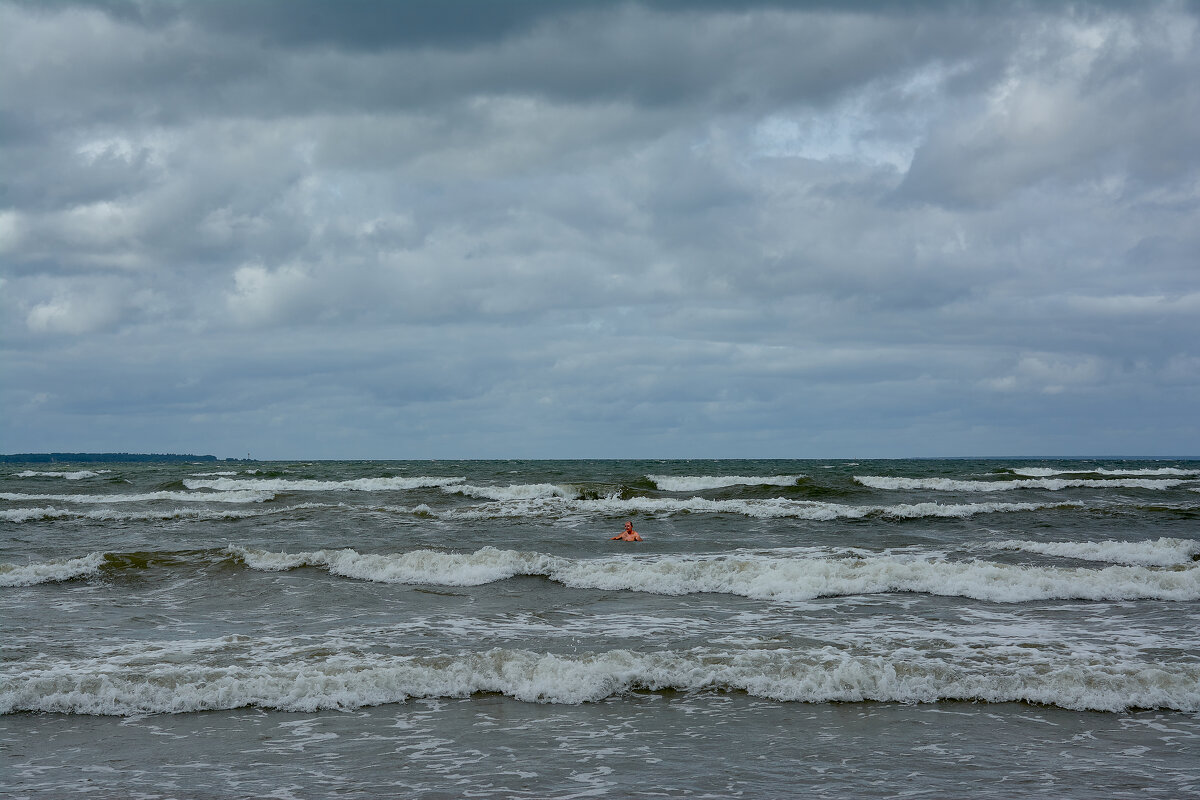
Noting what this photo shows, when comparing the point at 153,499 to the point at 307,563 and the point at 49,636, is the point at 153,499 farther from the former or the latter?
the point at 49,636

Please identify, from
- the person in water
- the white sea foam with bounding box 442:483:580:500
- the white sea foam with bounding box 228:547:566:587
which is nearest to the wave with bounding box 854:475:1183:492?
the white sea foam with bounding box 442:483:580:500

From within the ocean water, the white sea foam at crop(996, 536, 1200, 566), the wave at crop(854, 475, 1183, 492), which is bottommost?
the ocean water

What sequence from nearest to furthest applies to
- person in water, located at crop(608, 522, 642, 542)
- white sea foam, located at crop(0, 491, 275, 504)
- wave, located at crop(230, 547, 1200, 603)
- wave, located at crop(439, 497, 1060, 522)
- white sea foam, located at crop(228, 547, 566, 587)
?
wave, located at crop(230, 547, 1200, 603)
white sea foam, located at crop(228, 547, 566, 587)
person in water, located at crop(608, 522, 642, 542)
wave, located at crop(439, 497, 1060, 522)
white sea foam, located at crop(0, 491, 275, 504)

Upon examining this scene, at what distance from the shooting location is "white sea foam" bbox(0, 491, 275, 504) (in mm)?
40031

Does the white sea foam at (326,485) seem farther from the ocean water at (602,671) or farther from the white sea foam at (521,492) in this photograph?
the ocean water at (602,671)

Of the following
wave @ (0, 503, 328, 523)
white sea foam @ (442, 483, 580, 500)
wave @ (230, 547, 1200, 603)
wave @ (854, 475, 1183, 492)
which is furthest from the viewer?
wave @ (854, 475, 1183, 492)

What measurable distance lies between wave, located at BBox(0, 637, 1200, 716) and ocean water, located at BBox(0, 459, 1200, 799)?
0.11 ft

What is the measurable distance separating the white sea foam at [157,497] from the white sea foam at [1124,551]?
32.5 meters

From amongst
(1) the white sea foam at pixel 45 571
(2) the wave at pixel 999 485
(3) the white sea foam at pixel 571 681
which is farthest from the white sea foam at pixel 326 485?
(3) the white sea foam at pixel 571 681

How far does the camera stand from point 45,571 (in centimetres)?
1852

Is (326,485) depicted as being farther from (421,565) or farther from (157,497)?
(421,565)

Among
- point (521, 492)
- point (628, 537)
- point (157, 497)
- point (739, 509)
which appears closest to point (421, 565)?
point (628, 537)

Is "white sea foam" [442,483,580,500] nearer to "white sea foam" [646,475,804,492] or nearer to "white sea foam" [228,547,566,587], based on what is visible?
"white sea foam" [646,475,804,492]

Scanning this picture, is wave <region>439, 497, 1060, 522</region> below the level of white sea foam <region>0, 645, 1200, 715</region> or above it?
above
